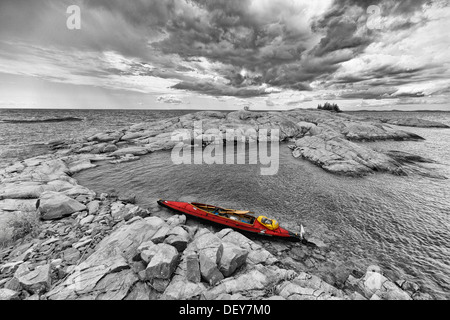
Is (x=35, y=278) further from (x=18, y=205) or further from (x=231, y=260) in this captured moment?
(x=18, y=205)

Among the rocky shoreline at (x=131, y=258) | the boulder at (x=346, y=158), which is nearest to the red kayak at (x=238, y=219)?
the rocky shoreline at (x=131, y=258)

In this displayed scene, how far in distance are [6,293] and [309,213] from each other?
21.0 meters

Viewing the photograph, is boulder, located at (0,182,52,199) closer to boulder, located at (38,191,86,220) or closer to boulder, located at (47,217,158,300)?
boulder, located at (38,191,86,220)

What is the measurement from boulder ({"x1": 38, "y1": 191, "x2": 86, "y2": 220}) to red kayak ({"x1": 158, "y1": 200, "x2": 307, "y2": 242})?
700 cm

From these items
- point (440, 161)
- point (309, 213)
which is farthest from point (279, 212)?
point (440, 161)

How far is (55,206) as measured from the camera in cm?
1400

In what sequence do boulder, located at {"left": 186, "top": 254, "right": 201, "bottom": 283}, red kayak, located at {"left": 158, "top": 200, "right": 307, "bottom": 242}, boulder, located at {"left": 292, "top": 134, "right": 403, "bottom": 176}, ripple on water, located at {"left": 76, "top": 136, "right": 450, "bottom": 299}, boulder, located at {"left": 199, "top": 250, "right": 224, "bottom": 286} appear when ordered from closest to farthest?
boulder, located at {"left": 186, "top": 254, "right": 201, "bottom": 283} < boulder, located at {"left": 199, "top": 250, "right": 224, "bottom": 286} < ripple on water, located at {"left": 76, "top": 136, "right": 450, "bottom": 299} < red kayak, located at {"left": 158, "top": 200, "right": 307, "bottom": 242} < boulder, located at {"left": 292, "top": 134, "right": 403, "bottom": 176}

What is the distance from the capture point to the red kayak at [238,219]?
45.6 feet

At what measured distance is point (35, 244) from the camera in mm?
10922

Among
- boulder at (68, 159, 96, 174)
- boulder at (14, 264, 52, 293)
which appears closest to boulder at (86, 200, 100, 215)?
boulder at (14, 264, 52, 293)

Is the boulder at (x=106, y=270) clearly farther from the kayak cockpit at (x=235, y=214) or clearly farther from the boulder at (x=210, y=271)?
the kayak cockpit at (x=235, y=214)

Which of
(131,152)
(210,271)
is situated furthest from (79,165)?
(210,271)

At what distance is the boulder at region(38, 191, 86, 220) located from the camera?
13695 millimetres
